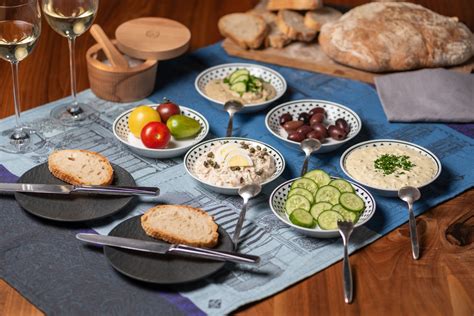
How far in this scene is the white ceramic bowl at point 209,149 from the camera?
8.72 ft

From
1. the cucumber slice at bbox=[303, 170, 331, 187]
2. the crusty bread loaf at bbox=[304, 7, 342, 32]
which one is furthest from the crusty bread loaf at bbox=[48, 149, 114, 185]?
the crusty bread loaf at bbox=[304, 7, 342, 32]

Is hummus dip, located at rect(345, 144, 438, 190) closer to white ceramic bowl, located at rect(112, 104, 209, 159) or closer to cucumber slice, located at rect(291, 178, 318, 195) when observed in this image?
cucumber slice, located at rect(291, 178, 318, 195)

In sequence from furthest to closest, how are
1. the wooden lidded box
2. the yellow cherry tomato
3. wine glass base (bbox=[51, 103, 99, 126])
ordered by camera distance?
the wooden lidded box, wine glass base (bbox=[51, 103, 99, 126]), the yellow cherry tomato

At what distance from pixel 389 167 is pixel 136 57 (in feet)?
4.22

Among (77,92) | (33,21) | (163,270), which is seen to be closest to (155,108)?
(77,92)

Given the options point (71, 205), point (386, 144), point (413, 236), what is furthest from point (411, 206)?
point (71, 205)

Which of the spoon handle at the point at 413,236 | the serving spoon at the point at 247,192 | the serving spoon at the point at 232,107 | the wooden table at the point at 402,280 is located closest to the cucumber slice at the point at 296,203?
the serving spoon at the point at 247,192

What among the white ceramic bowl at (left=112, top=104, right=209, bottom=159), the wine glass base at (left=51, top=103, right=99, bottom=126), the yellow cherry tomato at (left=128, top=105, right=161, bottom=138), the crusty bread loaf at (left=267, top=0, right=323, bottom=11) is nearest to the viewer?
the white ceramic bowl at (left=112, top=104, right=209, bottom=159)

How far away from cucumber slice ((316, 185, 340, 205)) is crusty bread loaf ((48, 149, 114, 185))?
28.7 inches

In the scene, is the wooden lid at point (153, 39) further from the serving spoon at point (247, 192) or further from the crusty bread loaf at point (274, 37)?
the serving spoon at point (247, 192)

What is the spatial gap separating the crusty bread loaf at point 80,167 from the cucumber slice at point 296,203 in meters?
0.63

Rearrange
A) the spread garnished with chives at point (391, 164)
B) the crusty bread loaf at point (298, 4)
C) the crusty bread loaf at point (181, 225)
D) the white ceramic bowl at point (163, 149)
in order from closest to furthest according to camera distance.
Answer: the crusty bread loaf at point (181, 225), the spread garnished with chives at point (391, 164), the white ceramic bowl at point (163, 149), the crusty bread loaf at point (298, 4)

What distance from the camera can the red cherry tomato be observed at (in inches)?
115

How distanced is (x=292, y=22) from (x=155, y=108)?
3.30ft
